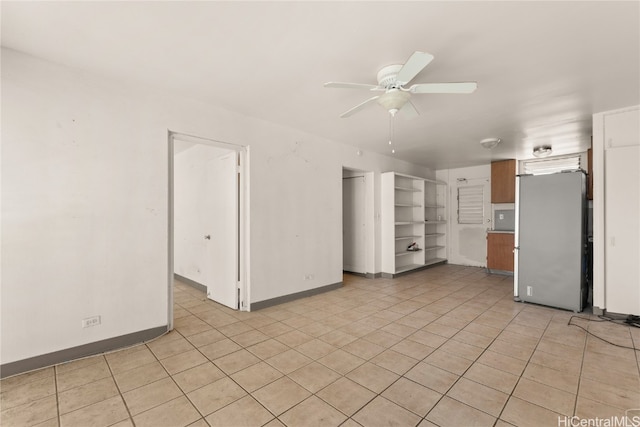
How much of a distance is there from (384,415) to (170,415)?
1.44m

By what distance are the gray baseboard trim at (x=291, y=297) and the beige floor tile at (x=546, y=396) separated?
298cm

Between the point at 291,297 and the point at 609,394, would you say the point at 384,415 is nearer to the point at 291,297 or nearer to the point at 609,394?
the point at 609,394

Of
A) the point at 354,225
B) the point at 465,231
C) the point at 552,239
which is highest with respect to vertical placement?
the point at 354,225

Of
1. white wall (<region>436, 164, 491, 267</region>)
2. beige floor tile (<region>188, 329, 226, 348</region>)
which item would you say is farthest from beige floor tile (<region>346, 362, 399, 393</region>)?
white wall (<region>436, 164, 491, 267</region>)

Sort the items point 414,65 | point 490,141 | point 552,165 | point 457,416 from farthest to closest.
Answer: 1. point 552,165
2. point 490,141
3. point 414,65
4. point 457,416

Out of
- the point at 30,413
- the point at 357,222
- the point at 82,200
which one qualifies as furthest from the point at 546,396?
the point at 357,222

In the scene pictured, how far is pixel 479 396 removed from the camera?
2.03 m

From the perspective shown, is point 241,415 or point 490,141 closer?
point 241,415

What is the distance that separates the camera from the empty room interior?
1938 millimetres

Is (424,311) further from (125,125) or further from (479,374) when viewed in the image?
(125,125)

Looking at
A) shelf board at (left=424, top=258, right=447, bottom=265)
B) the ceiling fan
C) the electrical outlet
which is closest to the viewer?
the ceiling fan

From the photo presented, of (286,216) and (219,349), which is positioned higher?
(286,216)

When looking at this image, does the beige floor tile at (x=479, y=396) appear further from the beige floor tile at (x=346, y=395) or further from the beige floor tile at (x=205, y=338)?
the beige floor tile at (x=205, y=338)

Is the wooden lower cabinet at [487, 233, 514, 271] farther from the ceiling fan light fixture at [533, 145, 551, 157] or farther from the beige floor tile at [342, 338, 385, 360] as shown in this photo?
the beige floor tile at [342, 338, 385, 360]
